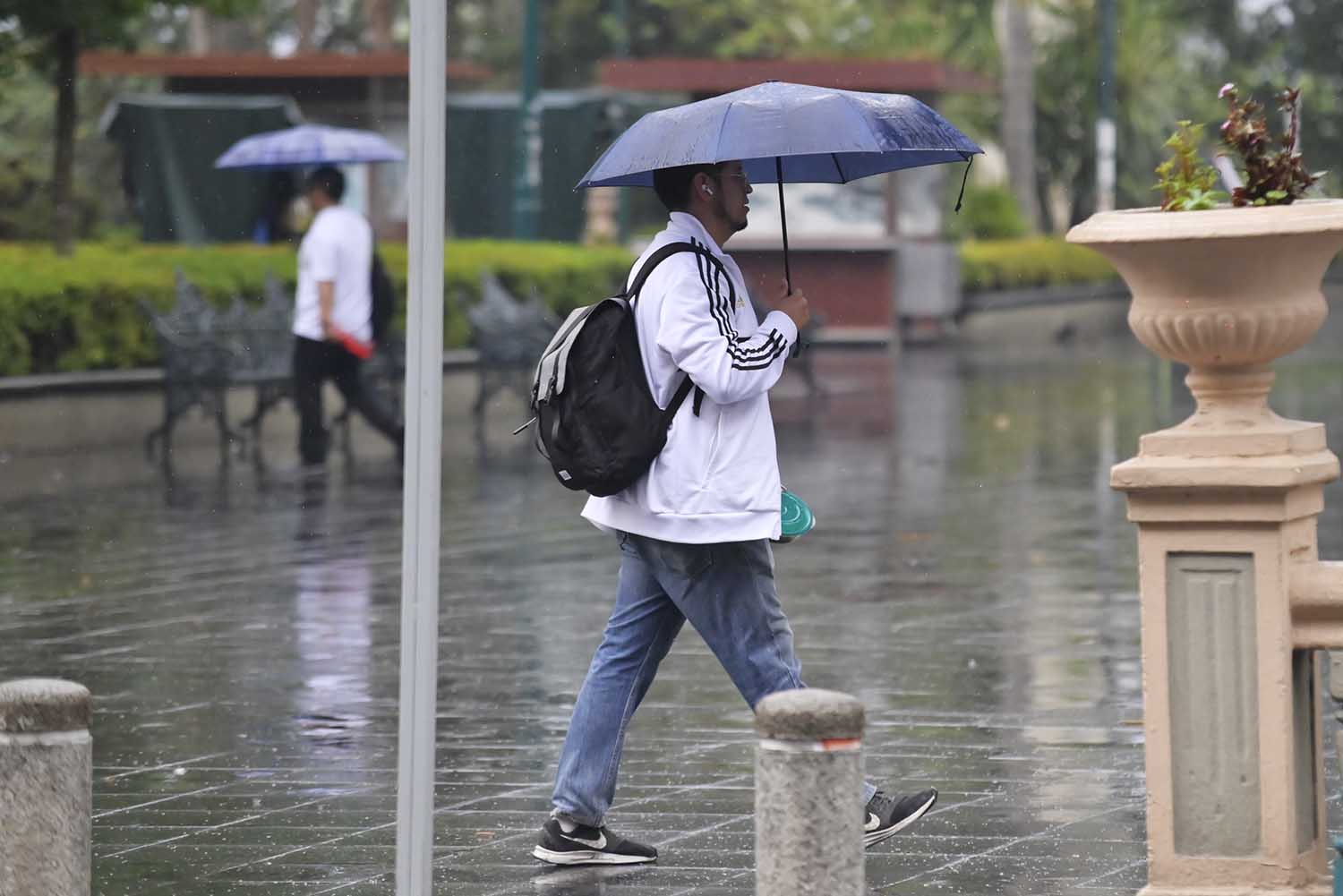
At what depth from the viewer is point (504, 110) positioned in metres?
32.7

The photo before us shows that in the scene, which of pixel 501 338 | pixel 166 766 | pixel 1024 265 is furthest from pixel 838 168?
pixel 1024 265

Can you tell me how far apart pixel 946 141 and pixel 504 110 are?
2709 cm

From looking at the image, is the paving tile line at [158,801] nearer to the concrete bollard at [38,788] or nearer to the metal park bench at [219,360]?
the concrete bollard at [38,788]

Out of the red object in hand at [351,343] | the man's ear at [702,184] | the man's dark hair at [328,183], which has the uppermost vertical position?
the man's dark hair at [328,183]

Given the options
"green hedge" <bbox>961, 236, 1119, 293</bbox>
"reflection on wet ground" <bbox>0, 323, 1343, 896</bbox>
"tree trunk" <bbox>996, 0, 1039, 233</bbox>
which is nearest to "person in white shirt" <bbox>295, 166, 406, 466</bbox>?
"reflection on wet ground" <bbox>0, 323, 1343, 896</bbox>

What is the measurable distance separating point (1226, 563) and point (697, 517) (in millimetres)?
1287

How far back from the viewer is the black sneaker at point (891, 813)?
612cm

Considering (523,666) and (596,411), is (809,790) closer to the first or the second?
(596,411)

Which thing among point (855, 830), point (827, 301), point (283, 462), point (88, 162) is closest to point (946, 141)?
point (855, 830)

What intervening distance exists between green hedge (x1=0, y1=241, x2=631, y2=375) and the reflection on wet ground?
1191 mm

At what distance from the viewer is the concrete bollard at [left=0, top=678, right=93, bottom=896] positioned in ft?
15.3

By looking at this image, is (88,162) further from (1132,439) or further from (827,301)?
(1132,439)

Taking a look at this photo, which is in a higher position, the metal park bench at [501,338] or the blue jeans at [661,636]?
the metal park bench at [501,338]

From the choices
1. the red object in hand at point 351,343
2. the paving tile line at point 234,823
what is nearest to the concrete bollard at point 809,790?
the paving tile line at point 234,823
